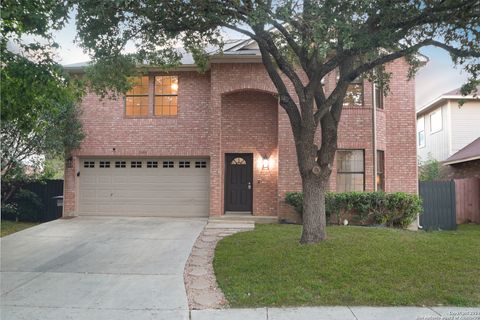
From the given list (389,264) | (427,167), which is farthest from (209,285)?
(427,167)

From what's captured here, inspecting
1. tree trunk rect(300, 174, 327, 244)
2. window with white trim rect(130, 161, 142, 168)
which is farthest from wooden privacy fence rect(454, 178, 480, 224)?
window with white trim rect(130, 161, 142, 168)

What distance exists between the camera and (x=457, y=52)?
25.5ft

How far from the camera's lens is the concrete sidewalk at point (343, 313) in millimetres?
4816

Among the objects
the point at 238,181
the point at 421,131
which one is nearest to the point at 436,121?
the point at 421,131

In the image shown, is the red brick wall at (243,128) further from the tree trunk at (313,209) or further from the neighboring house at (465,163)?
the neighboring house at (465,163)

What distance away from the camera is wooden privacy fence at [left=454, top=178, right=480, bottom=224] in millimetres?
15141

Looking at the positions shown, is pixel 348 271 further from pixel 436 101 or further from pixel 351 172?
pixel 436 101

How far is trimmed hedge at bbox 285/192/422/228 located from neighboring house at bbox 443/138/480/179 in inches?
237

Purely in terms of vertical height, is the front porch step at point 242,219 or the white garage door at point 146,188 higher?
the white garage door at point 146,188

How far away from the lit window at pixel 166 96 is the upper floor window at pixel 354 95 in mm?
6081

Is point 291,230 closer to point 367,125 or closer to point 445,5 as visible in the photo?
point 367,125

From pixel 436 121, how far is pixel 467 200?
20.7 feet

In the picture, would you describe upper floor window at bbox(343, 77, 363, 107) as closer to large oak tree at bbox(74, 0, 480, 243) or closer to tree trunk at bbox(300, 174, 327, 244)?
large oak tree at bbox(74, 0, 480, 243)

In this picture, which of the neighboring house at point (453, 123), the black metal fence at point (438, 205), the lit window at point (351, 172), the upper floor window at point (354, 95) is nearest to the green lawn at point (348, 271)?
the lit window at point (351, 172)
